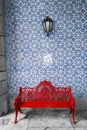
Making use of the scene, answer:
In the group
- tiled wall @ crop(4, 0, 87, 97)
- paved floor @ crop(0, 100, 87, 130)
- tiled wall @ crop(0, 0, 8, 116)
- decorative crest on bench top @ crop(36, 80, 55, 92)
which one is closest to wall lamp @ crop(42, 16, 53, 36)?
tiled wall @ crop(4, 0, 87, 97)

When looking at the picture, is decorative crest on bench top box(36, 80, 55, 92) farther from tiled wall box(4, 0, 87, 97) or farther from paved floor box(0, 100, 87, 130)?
paved floor box(0, 100, 87, 130)

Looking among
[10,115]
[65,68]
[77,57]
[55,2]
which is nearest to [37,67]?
[65,68]

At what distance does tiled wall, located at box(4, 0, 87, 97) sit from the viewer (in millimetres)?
5281

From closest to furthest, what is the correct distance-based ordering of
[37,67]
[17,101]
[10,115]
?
[17,101], [10,115], [37,67]

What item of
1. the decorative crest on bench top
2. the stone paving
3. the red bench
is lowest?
the stone paving

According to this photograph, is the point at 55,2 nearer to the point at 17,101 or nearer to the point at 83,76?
the point at 83,76

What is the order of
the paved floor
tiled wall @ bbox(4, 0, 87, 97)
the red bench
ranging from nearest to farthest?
the paved floor < the red bench < tiled wall @ bbox(4, 0, 87, 97)

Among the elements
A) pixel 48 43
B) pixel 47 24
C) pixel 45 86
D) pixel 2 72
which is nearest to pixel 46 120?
pixel 45 86

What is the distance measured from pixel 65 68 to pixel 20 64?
4.75 feet

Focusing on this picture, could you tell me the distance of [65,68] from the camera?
5.39m

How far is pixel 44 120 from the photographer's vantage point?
184 inches

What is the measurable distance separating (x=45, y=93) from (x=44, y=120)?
0.78 metres

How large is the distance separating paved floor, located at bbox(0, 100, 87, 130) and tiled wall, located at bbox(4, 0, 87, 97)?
2.35 feet

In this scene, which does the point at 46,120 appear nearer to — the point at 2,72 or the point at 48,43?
the point at 2,72
